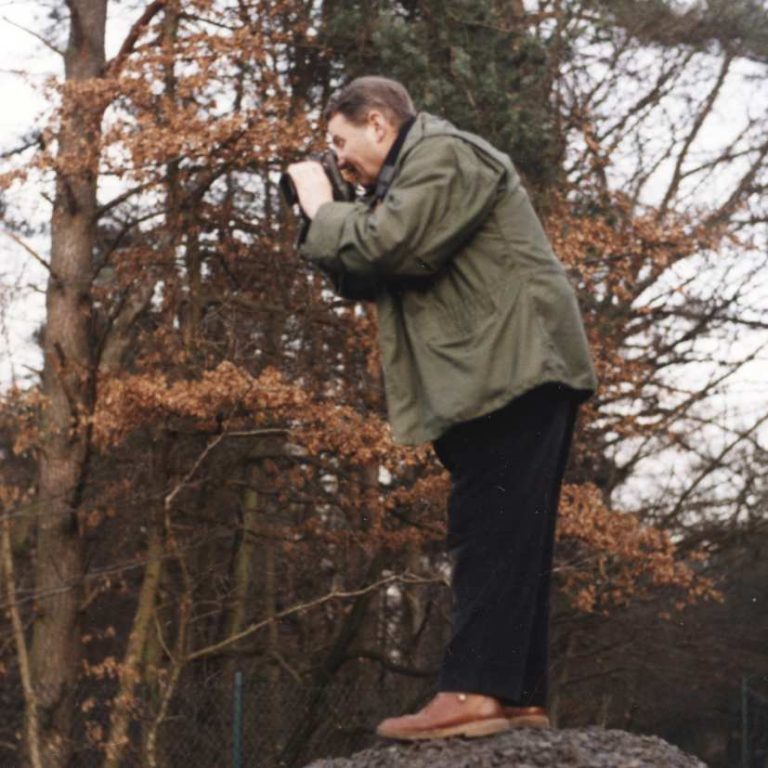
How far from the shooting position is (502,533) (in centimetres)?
356

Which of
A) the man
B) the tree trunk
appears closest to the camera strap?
the man

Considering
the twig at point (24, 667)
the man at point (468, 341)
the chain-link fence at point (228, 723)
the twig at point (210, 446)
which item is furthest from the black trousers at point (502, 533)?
the twig at point (210, 446)

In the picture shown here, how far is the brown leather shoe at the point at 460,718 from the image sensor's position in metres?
3.56

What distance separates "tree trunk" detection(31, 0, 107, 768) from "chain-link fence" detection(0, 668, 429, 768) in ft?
2.78

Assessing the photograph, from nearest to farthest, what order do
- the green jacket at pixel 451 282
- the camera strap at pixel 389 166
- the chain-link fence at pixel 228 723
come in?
1. the green jacket at pixel 451 282
2. the camera strap at pixel 389 166
3. the chain-link fence at pixel 228 723

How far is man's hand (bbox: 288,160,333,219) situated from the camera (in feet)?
11.4

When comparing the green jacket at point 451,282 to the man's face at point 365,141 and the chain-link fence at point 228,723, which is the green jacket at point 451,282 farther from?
the chain-link fence at point 228,723

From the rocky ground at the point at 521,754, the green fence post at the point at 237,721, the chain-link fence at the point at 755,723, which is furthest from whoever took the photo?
the chain-link fence at the point at 755,723

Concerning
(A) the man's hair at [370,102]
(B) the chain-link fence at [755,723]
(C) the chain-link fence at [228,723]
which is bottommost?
(B) the chain-link fence at [755,723]

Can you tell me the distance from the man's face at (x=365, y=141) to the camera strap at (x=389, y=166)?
2 centimetres

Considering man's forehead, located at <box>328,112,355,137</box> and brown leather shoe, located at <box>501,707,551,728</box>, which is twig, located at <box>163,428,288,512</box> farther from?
man's forehead, located at <box>328,112,355,137</box>

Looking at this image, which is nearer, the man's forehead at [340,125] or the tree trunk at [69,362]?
the man's forehead at [340,125]

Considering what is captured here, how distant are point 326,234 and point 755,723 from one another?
43.2ft

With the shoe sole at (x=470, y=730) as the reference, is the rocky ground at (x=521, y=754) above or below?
below
